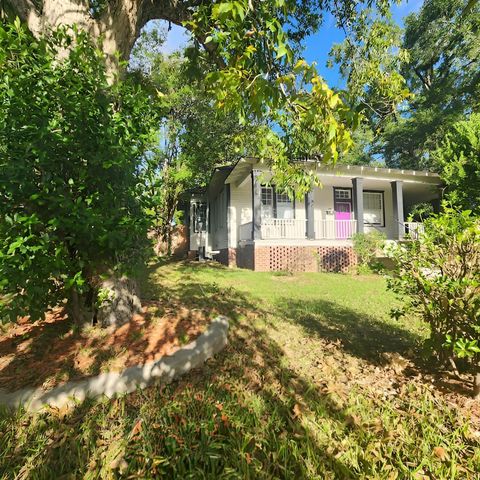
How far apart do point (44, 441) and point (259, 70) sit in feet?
12.4

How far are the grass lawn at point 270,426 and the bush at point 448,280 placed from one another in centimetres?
60

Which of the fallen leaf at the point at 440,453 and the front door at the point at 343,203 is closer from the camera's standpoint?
the fallen leaf at the point at 440,453

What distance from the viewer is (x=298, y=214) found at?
16.0 m

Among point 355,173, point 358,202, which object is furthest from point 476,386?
point 355,173

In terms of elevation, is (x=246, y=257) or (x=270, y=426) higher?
(x=246, y=257)

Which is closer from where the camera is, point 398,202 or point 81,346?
point 81,346

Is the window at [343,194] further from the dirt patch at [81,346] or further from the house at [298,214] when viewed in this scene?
the dirt patch at [81,346]

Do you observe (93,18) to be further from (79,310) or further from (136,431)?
(136,431)

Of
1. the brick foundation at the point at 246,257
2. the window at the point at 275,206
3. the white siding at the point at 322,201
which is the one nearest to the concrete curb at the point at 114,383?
the brick foundation at the point at 246,257

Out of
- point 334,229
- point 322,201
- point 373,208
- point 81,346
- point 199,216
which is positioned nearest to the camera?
point 81,346

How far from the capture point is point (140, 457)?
215 centimetres

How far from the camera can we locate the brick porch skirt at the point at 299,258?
41.5ft

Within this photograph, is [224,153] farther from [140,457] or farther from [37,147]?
[140,457]

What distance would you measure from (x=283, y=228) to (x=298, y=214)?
2.73 m
